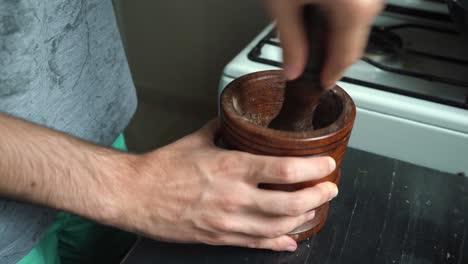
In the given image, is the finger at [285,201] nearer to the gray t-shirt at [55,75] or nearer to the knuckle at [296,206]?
the knuckle at [296,206]

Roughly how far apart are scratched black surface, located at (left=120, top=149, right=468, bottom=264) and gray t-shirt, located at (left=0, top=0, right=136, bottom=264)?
0.17 m

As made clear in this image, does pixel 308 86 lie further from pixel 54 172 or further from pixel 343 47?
pixel 54 172

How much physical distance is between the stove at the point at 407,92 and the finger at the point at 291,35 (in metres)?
0.31

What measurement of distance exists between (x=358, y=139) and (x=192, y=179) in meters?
0.31

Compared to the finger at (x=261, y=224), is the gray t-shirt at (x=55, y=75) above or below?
above

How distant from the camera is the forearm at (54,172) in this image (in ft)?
1.62

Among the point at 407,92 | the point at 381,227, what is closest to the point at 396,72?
the point at 407,92

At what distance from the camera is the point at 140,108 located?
4.93 ft

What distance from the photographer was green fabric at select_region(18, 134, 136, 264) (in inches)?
26.5

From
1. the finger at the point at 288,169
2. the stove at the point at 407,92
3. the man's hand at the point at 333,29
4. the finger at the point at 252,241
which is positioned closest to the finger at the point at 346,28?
the man's hand at the point at 333,29

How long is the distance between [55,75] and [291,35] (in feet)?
1.23

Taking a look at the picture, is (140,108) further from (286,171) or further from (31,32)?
(286,171)

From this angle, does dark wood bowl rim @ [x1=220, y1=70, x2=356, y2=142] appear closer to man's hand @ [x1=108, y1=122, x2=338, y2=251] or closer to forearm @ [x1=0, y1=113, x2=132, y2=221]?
man's hand @ [x1=108, y1=122, x2=338, y2=251]

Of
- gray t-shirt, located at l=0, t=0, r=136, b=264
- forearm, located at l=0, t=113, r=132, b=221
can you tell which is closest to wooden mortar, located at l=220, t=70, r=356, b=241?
forearm, located at l=0, t=113, r=132, b=221
